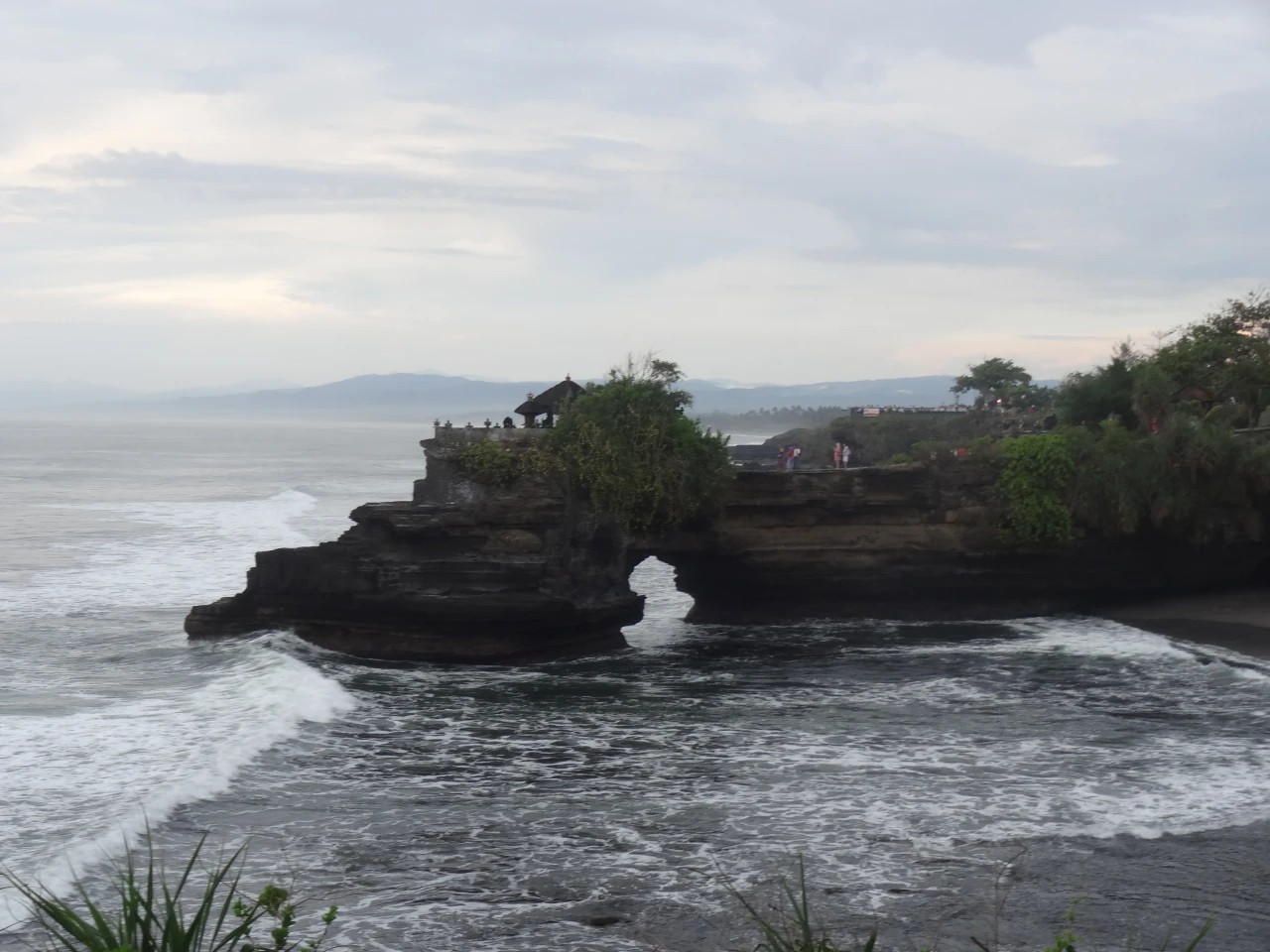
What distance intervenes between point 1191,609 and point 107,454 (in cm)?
9181

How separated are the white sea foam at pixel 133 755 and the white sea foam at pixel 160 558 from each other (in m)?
8.95

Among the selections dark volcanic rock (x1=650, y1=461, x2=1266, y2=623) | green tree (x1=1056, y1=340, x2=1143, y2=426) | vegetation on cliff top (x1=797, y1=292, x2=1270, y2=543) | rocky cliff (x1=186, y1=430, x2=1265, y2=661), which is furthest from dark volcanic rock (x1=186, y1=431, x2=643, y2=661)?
green tree (x1=1056, y1=340, x2=1143, y2=426)

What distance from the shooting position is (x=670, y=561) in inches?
1072

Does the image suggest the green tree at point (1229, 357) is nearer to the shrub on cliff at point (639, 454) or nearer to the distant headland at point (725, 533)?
the distant headland at point (725, 533)

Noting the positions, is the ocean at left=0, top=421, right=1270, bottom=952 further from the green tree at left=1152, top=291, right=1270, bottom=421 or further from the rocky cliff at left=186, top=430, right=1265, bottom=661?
the green tree at left=1152, top=291, right=1270, bottom=421

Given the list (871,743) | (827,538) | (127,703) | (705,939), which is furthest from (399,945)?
(827,538)

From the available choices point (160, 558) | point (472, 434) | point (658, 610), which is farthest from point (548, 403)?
point (160, 558)

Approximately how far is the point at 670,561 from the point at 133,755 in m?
13.4

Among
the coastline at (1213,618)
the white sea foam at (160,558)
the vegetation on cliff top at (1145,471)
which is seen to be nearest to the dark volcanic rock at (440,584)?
the white sea foam at (160,558)

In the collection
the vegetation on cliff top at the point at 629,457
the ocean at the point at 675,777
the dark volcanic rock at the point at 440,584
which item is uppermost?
the vegetation on cliff top at the point at 629,457

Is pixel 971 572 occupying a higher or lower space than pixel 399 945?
higher

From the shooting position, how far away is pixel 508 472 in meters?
23.7

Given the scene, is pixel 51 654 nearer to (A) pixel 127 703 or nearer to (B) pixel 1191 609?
(A) pixel 127 703

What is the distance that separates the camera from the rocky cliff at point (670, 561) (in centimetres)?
2267
